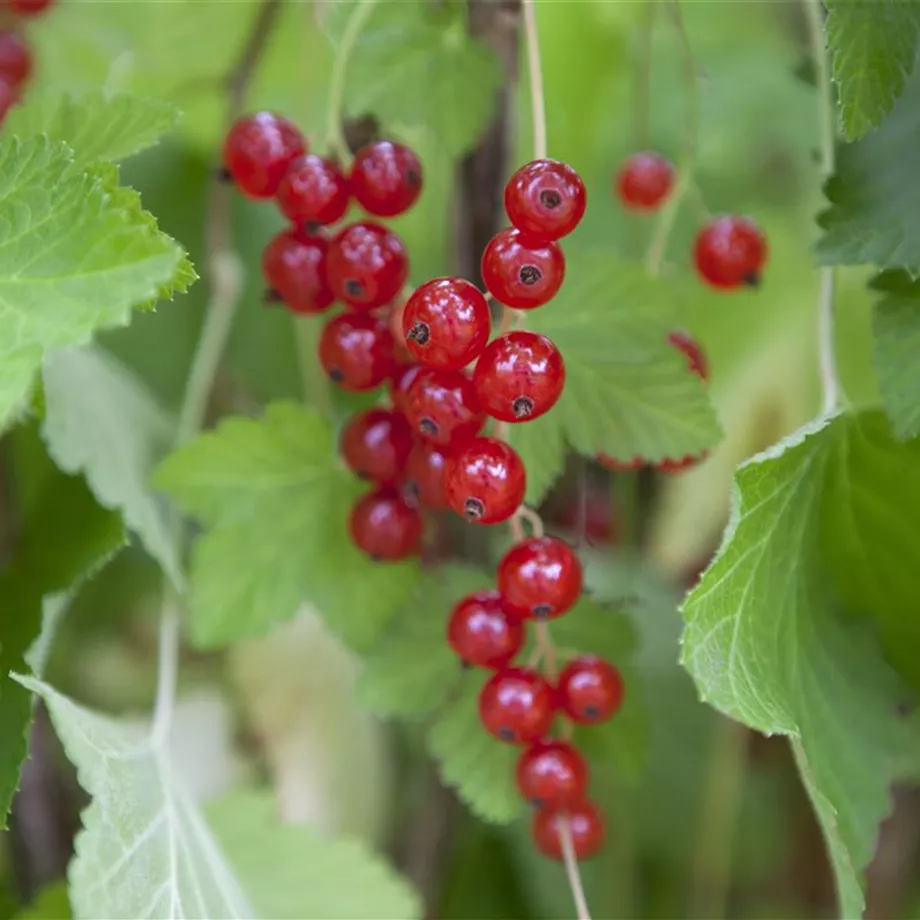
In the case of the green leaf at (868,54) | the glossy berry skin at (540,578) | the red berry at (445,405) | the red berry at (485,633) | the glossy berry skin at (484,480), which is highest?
the green leaf at (868,54)

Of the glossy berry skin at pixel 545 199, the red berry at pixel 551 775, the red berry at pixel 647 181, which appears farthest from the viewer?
the red berry at pixel 647 181

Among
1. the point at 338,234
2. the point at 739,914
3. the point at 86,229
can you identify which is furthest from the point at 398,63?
the point at 739,914

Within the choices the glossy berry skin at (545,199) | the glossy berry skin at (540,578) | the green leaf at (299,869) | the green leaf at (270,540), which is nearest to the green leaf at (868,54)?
the glossy berry skin at (545,199)

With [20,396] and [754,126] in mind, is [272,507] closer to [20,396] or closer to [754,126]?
[20,396]

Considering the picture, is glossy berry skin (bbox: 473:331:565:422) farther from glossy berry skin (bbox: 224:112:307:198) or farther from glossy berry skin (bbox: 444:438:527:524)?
glossy berry skin (bbox: 224:112:307:198)

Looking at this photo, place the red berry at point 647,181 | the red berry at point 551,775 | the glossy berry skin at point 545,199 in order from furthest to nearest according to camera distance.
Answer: the red berry at point 647,181 < the red berry at point 551,775 < the glossy berry skin at point 545,199

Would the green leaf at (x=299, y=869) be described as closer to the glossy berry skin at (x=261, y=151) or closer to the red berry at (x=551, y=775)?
the red berry at (x=551, y=775)
